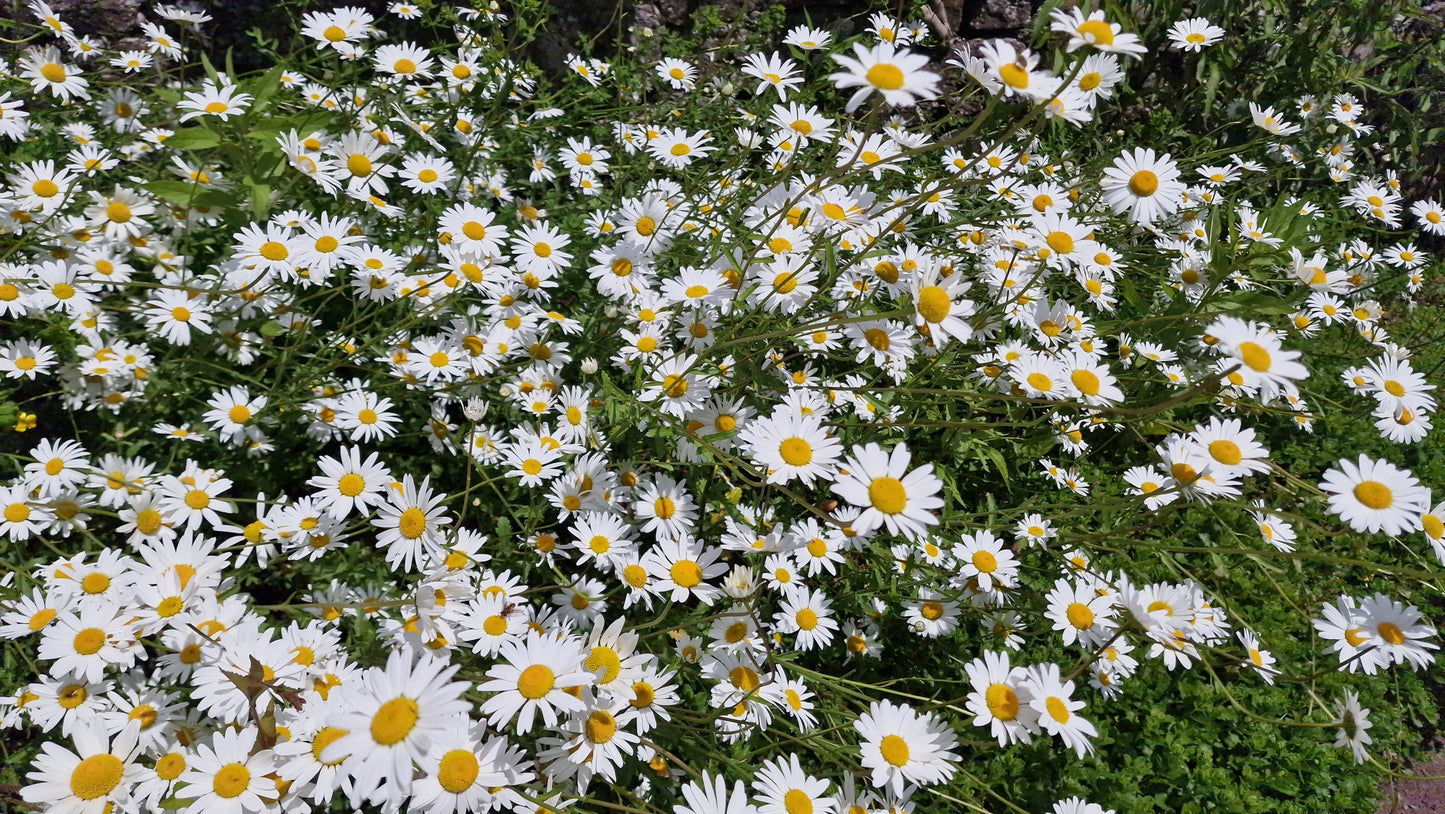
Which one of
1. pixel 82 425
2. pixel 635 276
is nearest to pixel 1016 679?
pixel 635 276

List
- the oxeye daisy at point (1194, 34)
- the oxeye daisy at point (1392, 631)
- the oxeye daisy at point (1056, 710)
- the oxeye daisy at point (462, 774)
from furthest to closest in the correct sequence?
the oxeye daisy at point (1194, 34), the oxeye daisy at point (1392, 631), the oxeye daisy at point (1056, 710), the oxeye daisy at point (462, 774)

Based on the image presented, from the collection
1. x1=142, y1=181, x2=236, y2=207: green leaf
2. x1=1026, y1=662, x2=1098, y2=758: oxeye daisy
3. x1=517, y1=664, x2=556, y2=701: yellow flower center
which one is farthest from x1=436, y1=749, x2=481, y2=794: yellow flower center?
x1=142, y1=181, x2=236, y2=207: green leaf

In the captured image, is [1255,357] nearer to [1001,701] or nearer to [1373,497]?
[1373,497]

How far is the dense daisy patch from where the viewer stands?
67.6 inches

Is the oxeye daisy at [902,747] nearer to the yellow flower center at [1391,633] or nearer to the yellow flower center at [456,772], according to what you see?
the yellow flower center at [456,772]

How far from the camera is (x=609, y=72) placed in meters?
3.84

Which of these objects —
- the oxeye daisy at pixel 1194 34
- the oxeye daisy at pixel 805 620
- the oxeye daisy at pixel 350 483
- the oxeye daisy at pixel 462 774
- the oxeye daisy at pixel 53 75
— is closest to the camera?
the oxeye daisy at pixel 462 774

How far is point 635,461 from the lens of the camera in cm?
240

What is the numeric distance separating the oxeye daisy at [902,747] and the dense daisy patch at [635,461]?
0.01 meters

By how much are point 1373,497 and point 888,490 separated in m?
1.20

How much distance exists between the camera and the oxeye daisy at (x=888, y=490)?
1623mm

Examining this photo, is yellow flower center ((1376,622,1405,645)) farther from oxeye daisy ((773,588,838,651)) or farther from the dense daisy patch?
oxeye daisy ((773,588,838,651))

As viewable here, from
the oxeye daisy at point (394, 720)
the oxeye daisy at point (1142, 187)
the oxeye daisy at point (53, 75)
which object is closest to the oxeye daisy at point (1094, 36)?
the oxeye daisy at point (1142, 187)

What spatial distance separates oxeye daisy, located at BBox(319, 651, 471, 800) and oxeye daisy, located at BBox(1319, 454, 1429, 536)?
1.94 metres
